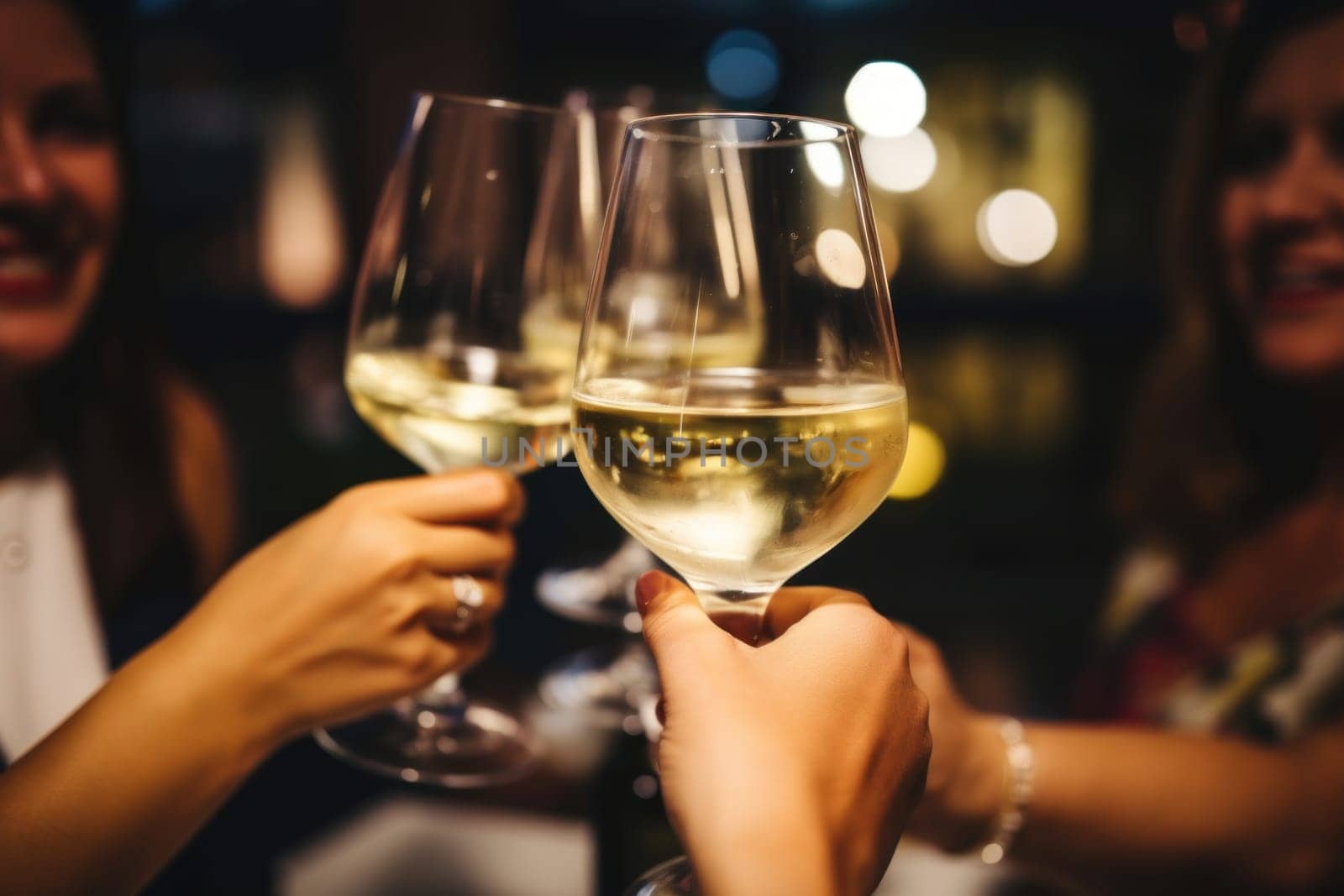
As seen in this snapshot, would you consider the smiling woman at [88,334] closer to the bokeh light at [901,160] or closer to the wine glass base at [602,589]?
the wine glass base at [602,589]

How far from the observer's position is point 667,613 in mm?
581

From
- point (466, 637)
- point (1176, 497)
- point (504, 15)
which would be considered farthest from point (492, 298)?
point (504, 15)

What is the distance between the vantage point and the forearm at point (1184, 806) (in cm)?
109

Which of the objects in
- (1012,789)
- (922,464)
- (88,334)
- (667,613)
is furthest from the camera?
(922,464)

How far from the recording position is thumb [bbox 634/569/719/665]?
555 mm

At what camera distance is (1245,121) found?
58.3 inches

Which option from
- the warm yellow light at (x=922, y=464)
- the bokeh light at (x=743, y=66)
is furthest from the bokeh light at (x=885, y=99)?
the warm yellow light at (x=922, y=464)

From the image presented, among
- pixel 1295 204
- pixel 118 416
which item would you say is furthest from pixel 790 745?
pixel 1295 204

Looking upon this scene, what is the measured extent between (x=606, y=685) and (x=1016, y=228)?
2.00 m

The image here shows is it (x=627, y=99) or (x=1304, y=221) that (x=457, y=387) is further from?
(x=1304, y=221)

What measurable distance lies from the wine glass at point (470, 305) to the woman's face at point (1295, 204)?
40.5 inches

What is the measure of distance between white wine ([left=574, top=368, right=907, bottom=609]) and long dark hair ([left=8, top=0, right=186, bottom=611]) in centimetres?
91

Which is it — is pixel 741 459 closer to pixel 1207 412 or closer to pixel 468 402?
pixel 468 402

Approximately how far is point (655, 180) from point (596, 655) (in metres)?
0.85
